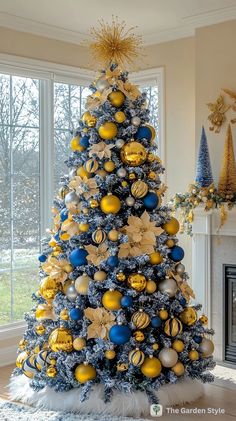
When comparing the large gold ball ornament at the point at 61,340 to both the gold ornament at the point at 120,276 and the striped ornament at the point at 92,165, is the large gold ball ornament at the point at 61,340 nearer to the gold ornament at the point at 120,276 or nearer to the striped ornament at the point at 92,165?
the gold ornament at the point at 120,276

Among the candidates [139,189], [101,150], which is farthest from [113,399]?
[101,150]

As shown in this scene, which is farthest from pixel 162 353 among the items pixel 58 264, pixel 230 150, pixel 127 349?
pixel 230 150

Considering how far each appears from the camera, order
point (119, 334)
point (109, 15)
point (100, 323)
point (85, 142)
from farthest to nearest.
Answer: point (109, 15) → point (85, 142) → point (100, 323) → point (119, 334)

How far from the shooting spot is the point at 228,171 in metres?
4.21

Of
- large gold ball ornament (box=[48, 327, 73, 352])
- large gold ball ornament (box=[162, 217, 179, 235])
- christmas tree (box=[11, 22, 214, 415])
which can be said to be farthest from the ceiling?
large gold ball ornament (box=[48, 327, 73, 352])

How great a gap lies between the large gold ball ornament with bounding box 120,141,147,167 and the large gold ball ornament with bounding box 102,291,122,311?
761 millimetres

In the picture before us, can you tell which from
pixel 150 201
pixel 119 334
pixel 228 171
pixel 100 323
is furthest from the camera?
pixel 228 171

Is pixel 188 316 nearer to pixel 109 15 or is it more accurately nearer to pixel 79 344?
pixel 79 344

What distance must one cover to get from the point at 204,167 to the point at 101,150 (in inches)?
49.7

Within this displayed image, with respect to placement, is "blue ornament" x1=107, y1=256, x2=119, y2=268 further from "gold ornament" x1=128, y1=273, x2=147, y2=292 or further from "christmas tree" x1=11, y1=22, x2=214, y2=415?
"gold ornament" x1=128, y1=273, x2=147, y2=292

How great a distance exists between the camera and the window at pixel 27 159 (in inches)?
175

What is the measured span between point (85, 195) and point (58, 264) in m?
0.44

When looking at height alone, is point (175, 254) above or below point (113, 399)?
above

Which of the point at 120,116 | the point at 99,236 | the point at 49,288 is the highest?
the point at 120,116
